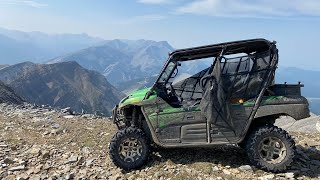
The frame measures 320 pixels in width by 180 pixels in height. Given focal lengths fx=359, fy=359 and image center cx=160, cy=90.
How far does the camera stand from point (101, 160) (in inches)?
388

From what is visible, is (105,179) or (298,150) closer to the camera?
(105,179)

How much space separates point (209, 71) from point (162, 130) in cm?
196

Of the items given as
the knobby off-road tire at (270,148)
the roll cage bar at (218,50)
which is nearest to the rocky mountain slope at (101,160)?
the knobby off-road tire at (270,148)

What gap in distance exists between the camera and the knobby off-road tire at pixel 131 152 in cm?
905

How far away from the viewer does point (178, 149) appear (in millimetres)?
10055

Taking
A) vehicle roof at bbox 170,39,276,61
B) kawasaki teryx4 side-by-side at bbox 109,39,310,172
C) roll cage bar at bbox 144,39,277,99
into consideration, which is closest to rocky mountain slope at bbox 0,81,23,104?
kawasaki teryx4 side-by-side at bbox 109,39,310,172

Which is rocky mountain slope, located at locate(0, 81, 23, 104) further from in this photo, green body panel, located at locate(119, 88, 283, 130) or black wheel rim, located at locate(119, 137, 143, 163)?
green body panel, located at locate(119, 88, 283, 130)

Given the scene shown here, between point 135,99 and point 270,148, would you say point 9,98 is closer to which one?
point 135,99

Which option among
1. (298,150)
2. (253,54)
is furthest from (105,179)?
(298,150)

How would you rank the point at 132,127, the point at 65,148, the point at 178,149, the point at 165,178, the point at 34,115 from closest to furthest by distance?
A: the point at 165,178, the point at 132,127, the point at 178,149, the point at 65,148, the point at 34,115

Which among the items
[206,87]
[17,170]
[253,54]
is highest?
[253,54]

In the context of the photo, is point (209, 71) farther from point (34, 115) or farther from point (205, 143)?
point (34, 115)

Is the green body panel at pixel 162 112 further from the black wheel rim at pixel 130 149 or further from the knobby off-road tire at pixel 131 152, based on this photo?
the black wheel rim at pixel 130 149

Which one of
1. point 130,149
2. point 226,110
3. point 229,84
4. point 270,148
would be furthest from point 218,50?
point 130,149
